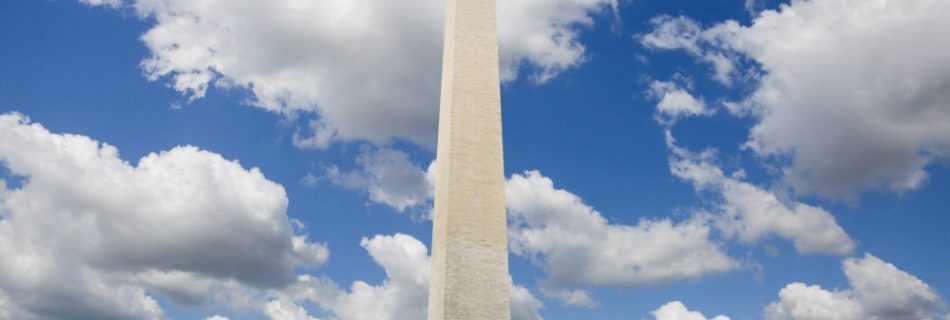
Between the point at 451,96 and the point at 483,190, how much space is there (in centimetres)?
322

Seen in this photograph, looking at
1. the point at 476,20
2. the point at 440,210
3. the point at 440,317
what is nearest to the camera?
the point at 440,317

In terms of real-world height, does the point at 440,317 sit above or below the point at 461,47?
below

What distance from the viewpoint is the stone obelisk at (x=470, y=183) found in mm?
22781

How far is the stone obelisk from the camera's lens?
22.8 m

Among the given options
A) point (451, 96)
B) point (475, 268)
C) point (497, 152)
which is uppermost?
point (451, 96)

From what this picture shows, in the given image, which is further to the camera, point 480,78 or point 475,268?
point 480,78

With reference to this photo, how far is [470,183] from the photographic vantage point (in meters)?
23.7

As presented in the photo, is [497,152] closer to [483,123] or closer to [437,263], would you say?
[483,123]

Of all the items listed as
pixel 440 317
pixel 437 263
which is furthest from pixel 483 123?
pixel 440 317

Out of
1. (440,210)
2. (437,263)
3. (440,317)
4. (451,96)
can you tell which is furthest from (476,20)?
(440,317)

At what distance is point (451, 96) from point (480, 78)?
4.39ft

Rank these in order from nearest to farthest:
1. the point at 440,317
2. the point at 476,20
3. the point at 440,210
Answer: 1. the point at 440,317
2. the point at 440,210
3. the point at 476,20

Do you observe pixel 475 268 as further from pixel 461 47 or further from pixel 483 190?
pixel 461 47

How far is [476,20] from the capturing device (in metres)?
26.1
